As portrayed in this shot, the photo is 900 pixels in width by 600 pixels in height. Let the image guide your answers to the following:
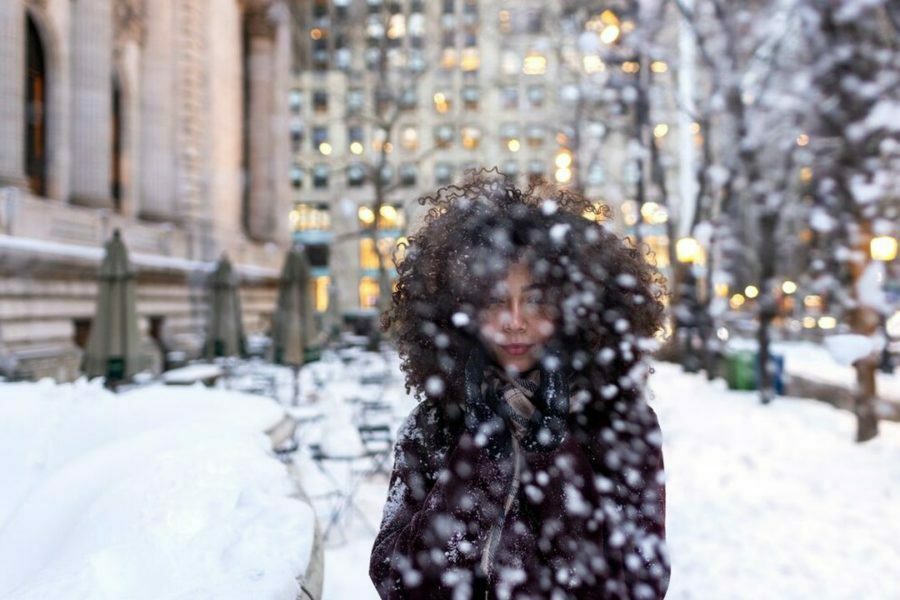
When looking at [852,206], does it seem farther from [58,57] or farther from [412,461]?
[58,57]

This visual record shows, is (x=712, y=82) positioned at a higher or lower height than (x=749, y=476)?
higher

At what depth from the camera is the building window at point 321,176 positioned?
59.1 m

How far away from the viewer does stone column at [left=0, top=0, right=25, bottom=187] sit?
13.5m

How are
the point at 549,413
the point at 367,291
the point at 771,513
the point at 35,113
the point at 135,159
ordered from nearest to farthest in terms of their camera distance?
the point at 549,413
the point at 771,513
the point at 35,113
the point at 135,159
the point at 367,291

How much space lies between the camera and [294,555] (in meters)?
2.90

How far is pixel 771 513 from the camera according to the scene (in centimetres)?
691

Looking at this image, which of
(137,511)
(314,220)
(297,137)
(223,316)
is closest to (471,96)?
(297,137)

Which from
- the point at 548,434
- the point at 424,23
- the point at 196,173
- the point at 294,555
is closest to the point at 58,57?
the point at 196,173

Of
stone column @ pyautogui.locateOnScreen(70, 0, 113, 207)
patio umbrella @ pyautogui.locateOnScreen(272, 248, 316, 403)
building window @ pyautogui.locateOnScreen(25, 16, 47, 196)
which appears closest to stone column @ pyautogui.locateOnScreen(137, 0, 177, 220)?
stone column @ pyautogui.locateOnScreen(70, 0, 113, 207)

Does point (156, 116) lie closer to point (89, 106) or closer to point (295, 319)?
point (89, 106)

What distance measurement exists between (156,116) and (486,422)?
2268 cm

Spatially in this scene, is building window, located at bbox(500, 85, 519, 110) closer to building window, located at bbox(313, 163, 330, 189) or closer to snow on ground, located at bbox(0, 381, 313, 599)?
building window, located at bbox(313, 163, 330, 189)

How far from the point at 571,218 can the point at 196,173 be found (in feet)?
76.2

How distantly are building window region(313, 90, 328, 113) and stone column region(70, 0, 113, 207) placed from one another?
1692 inches
